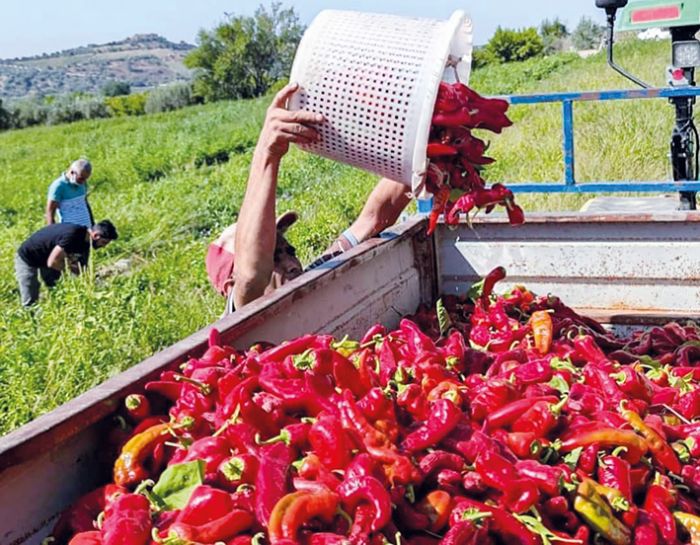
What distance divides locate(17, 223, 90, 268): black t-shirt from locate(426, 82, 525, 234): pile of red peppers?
259 inches

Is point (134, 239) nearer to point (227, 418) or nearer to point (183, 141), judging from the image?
point (227, 418)

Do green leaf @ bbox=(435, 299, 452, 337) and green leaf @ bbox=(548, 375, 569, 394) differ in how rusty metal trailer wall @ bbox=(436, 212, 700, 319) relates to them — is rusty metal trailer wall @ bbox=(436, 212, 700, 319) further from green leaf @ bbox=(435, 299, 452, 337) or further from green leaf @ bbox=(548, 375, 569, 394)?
green leaf @ bbox=(548, 375, 569, 394)

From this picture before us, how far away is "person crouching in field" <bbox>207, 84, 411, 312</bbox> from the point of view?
3291 millimetres

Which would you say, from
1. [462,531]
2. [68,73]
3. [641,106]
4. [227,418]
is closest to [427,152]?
[227,418]

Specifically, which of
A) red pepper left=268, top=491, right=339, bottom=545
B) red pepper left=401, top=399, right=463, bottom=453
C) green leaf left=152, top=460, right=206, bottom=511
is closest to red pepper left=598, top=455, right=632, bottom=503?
red pepper left=401, top=399, right=463, bottom=453

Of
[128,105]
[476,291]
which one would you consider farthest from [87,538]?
[128,105]

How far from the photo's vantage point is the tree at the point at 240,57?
7731cm

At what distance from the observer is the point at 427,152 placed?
10.3 feet

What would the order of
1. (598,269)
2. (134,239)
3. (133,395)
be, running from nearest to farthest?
(133,395) < (598,269) < (134,239)

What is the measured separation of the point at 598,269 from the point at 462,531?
2.60 metres


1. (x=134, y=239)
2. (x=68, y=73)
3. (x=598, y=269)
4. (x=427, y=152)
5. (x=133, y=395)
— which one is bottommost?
(x=68, y=73)

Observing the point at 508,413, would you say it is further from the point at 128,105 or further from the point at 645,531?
the point at 128,105

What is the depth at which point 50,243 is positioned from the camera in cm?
916

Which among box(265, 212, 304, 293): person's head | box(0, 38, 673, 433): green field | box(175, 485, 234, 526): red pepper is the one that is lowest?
box(0, 38, 673, 433): green field
